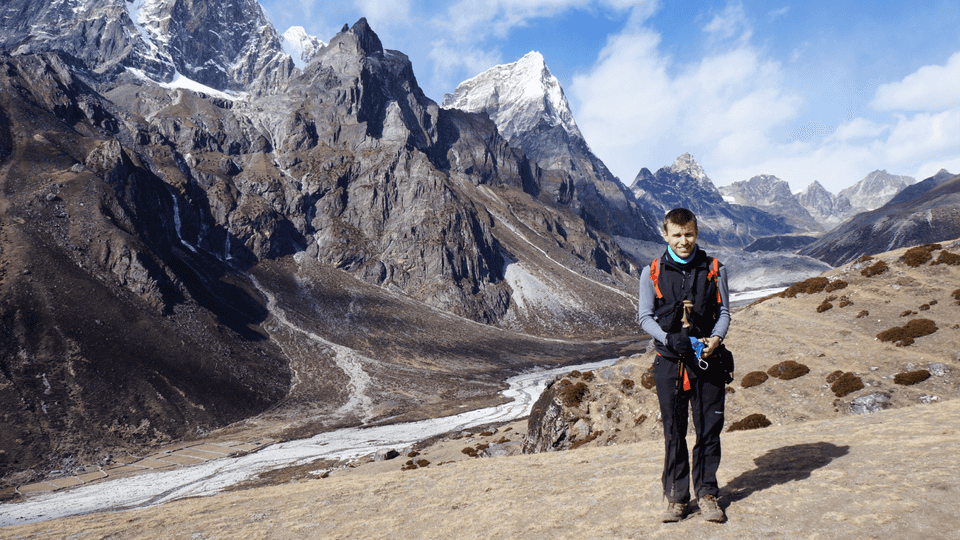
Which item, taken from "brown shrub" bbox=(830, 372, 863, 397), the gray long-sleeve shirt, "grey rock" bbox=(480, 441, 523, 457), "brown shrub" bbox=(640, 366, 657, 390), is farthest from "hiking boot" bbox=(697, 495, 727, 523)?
"grey rock" bbox=(480, 441, 523, 457)

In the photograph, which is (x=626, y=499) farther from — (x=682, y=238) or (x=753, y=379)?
(x=753, y=379)

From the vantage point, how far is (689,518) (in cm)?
718

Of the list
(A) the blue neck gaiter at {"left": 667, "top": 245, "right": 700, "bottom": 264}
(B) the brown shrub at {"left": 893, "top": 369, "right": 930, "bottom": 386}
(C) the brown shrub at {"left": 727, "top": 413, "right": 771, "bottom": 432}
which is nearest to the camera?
(A) the blue neck gaiter at {"left": 667, "top": 245, "right": 700, "bottom": 264}

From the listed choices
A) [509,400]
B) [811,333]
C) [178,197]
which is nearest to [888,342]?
[811,333]

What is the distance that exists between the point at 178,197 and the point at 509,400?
13131 centimetres

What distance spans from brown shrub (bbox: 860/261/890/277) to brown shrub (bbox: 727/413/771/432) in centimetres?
1619

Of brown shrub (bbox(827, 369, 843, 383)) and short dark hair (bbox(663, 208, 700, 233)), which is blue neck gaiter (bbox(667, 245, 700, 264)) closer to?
short dark hair (bbox(663, 208, 700, 233))

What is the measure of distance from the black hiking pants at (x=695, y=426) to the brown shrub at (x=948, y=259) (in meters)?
31.7

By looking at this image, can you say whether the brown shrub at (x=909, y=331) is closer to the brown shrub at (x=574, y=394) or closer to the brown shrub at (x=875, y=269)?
the brown shrub at (x=875, y=269)

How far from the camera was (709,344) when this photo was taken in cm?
685

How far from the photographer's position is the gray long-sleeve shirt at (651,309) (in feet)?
23.2

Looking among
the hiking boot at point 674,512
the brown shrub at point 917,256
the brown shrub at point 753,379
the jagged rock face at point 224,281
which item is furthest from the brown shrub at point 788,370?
the jagged rock face at point 224,281

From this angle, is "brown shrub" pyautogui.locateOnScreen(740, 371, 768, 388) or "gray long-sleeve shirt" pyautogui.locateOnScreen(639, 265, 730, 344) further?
"brown shrub" pyautogui.locateOnScreen(740, 371, 768, 388)

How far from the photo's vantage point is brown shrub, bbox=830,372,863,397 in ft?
67.1
